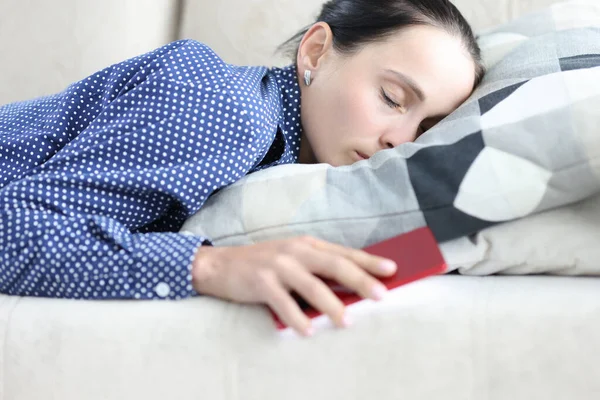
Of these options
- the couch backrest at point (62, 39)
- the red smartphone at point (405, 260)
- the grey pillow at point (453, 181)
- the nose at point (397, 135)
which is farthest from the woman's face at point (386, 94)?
the couch backrest at point (62, 39)

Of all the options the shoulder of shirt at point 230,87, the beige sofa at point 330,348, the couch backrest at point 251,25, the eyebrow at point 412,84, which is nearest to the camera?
the beige sofa at point 330,348

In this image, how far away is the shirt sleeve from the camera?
748 mm

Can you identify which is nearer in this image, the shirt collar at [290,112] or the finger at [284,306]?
the finger at [284,306]

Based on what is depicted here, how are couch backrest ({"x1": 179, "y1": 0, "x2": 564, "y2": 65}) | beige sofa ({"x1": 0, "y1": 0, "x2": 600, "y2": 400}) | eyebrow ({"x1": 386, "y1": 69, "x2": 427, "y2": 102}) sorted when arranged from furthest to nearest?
couch backrest ({"x1": 179, "y1": 0, "x2": 564, "y2": 65}), eyebrow ({"x1": 386, "y1": 69, "x2": 427, "y2": 102}), beige sofa ({"x1": 0, "y1": 0, "x2": 600, "y2": 400})

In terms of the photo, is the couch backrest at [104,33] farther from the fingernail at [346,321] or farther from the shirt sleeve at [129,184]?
the fingernail at [346,321]

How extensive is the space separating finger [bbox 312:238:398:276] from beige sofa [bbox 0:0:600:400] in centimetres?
3

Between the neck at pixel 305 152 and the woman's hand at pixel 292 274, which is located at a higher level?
the woman's hand at pixel 292 274

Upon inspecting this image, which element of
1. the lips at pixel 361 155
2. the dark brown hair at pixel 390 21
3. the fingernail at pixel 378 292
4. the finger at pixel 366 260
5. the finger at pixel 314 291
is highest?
the dark brown hair at pixel 390 21

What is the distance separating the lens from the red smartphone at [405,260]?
636mm

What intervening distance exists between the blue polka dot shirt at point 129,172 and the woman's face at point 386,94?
9 centimetres

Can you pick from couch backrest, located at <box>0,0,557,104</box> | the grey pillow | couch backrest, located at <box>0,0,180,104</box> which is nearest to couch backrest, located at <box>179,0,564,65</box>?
couch backrest, located at <box>0,0,557,104</box>

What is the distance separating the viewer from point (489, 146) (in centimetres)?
74

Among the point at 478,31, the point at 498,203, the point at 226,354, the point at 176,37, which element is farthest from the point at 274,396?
the point at 176,37

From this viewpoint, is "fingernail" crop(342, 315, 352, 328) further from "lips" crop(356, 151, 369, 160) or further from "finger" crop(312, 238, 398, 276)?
"lips" crop(356, 151, 369, 160)
